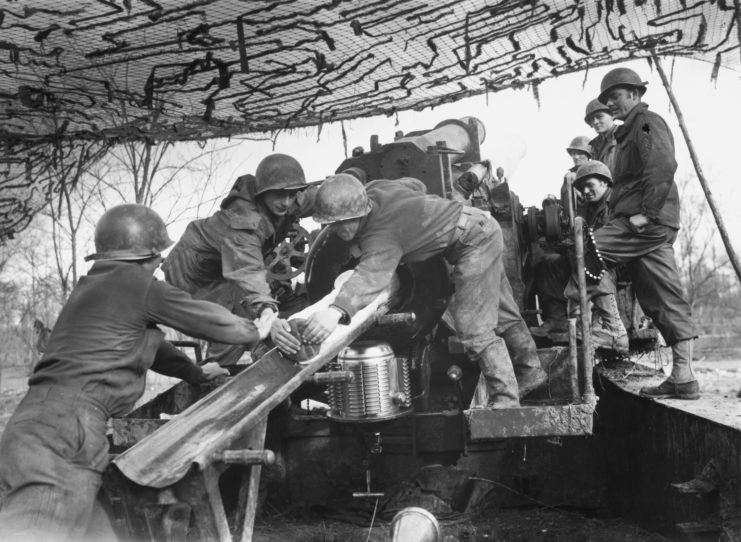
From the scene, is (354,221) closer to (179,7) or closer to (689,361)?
(179,7)

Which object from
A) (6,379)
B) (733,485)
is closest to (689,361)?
(733,485)

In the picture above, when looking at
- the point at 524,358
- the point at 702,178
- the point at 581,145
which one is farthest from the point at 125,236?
the point at 581,145

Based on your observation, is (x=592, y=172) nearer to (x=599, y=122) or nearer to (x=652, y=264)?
(x=652, y=264)

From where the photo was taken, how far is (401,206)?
4.81 metres

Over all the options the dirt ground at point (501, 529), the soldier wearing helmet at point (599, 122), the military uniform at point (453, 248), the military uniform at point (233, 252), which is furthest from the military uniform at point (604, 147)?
the dirt ground at point (501, 529)

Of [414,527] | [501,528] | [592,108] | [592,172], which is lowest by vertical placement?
[501,528]

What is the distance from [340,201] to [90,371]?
5.69ft

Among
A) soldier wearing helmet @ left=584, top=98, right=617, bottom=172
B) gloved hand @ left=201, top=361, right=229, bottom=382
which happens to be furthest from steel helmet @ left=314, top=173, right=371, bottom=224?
soldier wearing helmet @ left=584, top=98, right=617, bottom=172

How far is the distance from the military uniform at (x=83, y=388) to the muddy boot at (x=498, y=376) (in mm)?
1506

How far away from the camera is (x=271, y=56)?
5.05m

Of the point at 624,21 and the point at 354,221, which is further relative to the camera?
the point at 624,21

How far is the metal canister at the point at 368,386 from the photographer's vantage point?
4699mm

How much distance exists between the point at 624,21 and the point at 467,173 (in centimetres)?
160

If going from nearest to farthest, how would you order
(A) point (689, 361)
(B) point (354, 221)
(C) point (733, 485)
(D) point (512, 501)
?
(C) point (733, 485) → (B) point (354, 221) → (A) point (689, 361) → (D) point (512, 501)
